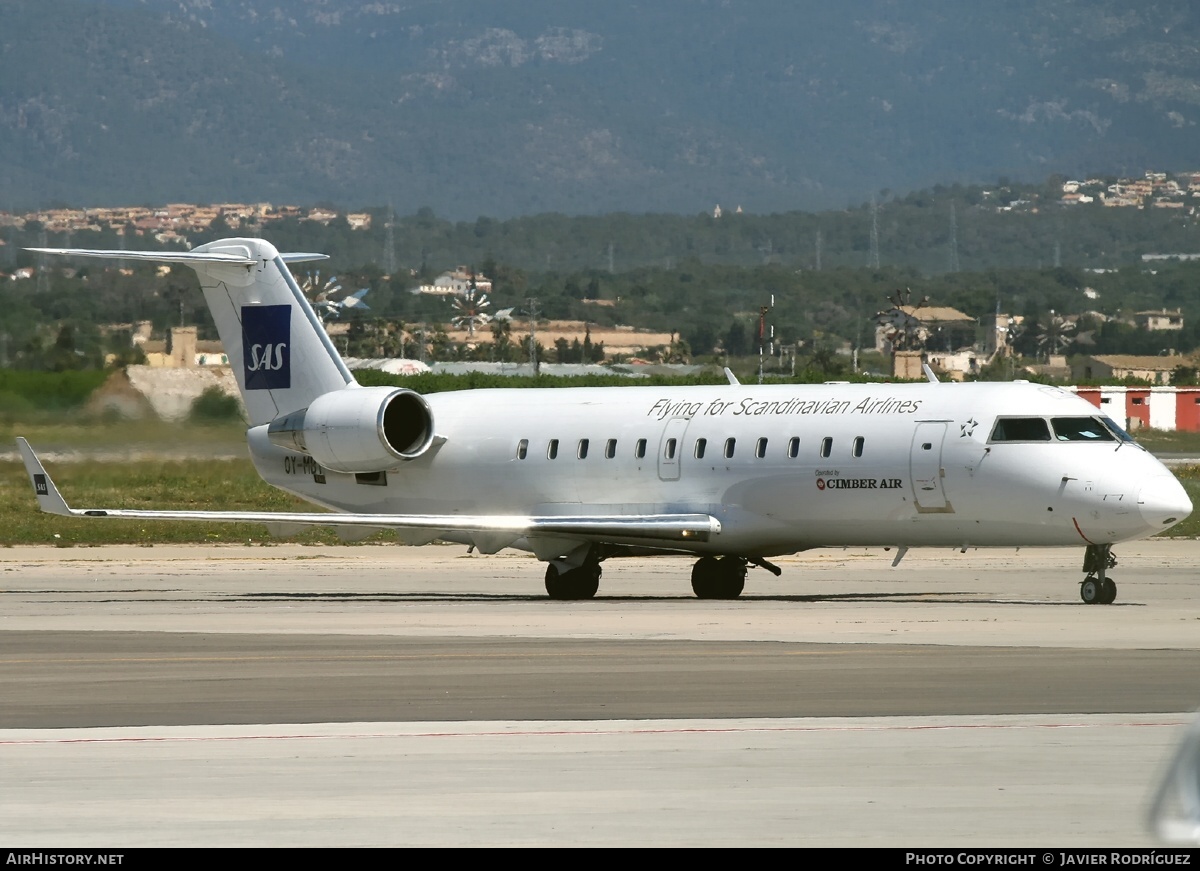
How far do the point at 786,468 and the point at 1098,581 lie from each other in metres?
4.69

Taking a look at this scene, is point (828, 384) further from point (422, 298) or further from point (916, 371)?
point (422, 298)

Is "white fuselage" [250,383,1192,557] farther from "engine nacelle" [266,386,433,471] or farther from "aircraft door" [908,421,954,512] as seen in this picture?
"engine nacelle" [266,386,433,471]

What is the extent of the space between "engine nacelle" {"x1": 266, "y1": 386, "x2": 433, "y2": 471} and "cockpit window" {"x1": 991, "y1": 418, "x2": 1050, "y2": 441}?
9757mm

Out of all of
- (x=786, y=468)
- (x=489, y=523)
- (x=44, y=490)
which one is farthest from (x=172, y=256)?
(x=786, y=468)

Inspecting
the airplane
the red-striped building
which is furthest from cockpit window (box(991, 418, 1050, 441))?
the red-striped building

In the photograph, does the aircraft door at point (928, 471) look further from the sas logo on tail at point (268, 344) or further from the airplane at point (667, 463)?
the sas logo on tail at point (268, 344)

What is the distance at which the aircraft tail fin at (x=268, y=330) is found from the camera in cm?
3550

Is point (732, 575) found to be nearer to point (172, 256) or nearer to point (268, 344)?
point (268, 344)

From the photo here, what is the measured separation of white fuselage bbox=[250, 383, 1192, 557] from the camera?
28578 mm

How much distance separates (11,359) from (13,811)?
42.8m

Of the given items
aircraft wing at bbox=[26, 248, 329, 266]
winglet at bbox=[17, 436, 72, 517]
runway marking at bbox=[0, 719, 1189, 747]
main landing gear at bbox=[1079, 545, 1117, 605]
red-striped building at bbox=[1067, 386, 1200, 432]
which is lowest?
red-striped building at bbox=[1067, 386, 1200, 432]

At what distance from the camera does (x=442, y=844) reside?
10.4m

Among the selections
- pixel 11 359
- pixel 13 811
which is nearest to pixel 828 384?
pixel 13 811

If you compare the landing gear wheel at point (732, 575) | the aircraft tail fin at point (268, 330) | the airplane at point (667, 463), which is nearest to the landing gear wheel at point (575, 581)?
the airplane at point (667, 463)
